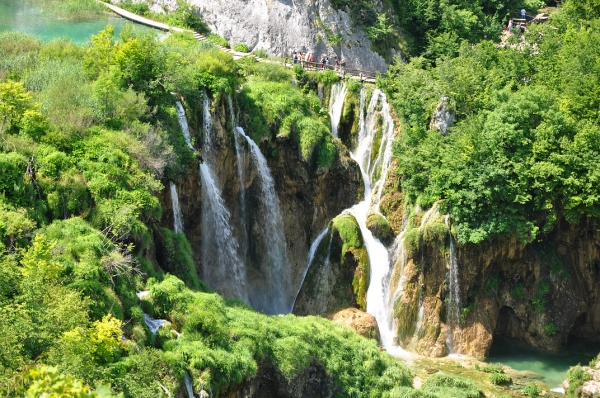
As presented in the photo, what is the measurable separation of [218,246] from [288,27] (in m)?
17.0

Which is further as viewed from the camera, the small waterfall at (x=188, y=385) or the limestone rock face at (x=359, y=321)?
the limestone rock face at (x=359, y=321)

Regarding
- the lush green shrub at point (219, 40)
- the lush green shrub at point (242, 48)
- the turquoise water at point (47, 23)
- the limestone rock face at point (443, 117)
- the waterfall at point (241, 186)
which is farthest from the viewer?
the lush green shrub at point (219, 40)

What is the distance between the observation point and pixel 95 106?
30188 millimetres

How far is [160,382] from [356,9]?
33.0 metres

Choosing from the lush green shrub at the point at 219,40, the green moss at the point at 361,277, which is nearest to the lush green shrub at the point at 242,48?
the lush green shrub at the point at 219,40

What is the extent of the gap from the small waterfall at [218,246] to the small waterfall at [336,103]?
857 cm

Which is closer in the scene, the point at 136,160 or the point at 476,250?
the point at 136,160

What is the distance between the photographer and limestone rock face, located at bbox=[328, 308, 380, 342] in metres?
34.5

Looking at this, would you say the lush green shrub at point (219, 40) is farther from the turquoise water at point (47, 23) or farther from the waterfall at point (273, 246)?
the waterfall at point (273, 246)

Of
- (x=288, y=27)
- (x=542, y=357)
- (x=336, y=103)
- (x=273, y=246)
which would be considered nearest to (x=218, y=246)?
(x=273, y=246)

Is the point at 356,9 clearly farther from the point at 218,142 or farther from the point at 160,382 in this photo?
the point at 160,382

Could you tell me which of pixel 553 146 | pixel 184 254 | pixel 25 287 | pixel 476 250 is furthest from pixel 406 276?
pixel 25 287

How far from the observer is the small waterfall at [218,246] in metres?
34.3

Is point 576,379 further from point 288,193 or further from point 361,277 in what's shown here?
point 288,193
